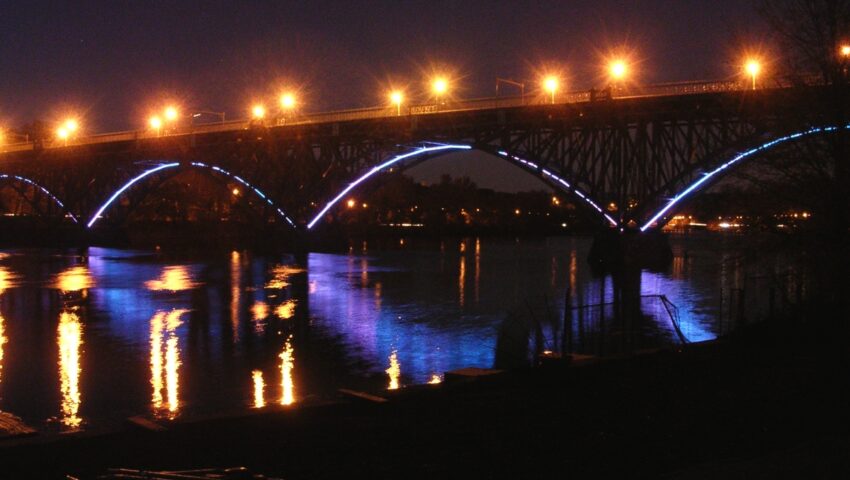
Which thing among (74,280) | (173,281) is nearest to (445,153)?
(173,281)

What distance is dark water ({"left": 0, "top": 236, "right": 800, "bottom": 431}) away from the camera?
17.6 meters

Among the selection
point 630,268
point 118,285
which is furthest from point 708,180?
point 118,285

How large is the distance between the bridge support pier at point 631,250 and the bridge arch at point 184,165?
32314 mm

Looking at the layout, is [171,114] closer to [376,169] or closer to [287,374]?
Answer: [376,169]

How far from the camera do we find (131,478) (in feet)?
23.7

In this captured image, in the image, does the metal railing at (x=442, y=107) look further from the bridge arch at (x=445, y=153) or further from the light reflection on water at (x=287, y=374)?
the light reflection on water at (x=287, y=374)

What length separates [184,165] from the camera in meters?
87.1

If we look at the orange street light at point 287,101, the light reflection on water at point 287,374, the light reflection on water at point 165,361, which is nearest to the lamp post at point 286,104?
the orange street light at point 287,101

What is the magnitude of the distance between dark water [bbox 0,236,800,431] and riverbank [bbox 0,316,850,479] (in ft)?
10.1

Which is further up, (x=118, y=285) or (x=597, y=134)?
(x=597, y=134)

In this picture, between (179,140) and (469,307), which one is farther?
(179,140)

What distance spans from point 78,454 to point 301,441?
253 centimetres

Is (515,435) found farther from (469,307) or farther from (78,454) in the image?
(469,307)

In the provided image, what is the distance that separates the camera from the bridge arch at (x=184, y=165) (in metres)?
81.1
